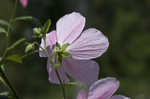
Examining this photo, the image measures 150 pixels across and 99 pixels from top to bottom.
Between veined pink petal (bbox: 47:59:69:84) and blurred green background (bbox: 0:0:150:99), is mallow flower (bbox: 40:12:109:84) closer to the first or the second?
veined pink petal (bbox: 47:59:69:84)

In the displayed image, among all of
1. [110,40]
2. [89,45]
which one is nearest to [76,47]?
[89,45]

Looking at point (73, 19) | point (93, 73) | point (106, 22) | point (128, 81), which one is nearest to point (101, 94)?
point (93, 73)

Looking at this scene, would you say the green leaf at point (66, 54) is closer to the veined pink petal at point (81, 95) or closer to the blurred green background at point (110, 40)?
the veined pink petal at point (81, 95)

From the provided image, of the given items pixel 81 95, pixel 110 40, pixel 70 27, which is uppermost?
pixel 70 27

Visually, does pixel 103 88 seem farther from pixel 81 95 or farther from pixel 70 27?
pixel 70 27

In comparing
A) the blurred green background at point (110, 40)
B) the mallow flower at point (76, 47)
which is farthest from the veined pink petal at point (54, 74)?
the blurred green background at point (110, 40)

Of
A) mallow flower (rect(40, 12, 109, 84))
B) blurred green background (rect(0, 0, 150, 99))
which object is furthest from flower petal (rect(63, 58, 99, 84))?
blurred green background (rect(0, 0, 150, 99))
